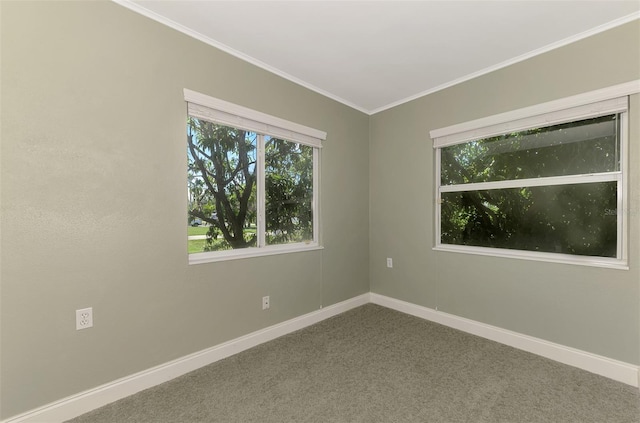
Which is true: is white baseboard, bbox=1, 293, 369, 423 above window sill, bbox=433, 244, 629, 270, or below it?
below

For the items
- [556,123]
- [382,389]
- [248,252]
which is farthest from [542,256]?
[248,252]

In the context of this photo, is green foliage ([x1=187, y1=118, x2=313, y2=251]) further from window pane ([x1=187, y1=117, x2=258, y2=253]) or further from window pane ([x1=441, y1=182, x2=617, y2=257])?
window pane ([x1=441, y1=182, x2=617, y2=257])

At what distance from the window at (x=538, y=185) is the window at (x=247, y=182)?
4.83 ft

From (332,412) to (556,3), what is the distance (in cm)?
297

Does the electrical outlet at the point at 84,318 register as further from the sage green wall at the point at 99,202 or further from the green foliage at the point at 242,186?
the green foliage at the point at 242,186

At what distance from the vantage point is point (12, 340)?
1.44 metres

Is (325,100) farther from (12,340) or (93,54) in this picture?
(12,340)

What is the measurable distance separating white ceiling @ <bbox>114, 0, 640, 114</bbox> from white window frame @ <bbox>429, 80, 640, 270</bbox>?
1.57 feet

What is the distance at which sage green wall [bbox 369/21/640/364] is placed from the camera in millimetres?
1947

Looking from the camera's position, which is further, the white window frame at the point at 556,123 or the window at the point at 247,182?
the window at the point at 247,182

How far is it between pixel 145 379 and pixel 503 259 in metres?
3.04

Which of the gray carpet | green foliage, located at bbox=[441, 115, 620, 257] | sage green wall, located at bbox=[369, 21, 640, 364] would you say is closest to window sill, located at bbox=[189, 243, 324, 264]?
the gray carpet

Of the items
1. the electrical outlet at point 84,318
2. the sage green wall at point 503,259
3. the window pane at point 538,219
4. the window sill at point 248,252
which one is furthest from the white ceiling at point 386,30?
the electrical outlet at point 84,318

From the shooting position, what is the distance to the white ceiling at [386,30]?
5.96ft
